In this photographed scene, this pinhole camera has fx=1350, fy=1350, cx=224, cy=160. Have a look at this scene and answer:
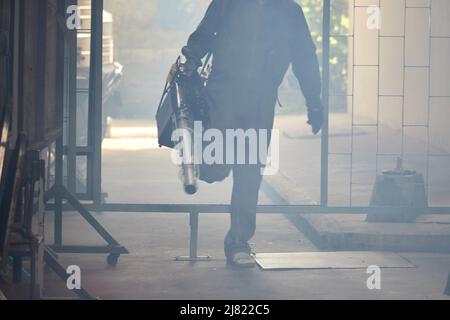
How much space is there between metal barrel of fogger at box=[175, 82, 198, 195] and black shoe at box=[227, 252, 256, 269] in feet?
3.47

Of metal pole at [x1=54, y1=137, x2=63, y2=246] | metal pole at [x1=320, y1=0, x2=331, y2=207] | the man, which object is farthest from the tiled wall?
metal pole at [x1=54, y1=137, x2=63, y2=246]

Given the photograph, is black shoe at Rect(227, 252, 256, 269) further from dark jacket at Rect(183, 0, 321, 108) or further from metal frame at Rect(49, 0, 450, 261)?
dark jacket at Rect(183, 0, 321, 108)

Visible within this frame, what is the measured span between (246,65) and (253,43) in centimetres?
16

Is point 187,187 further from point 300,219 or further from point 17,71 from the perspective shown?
point 300,219

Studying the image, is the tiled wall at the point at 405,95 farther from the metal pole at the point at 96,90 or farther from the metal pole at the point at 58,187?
the metal pole at the point at 58,187

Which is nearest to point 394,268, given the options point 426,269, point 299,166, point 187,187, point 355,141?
point 426,269

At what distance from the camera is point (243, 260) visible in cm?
915

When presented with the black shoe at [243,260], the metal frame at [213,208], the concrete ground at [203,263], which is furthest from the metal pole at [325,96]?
the black shoe at [243,260]

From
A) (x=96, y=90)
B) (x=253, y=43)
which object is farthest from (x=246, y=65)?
(x=96, y=90)

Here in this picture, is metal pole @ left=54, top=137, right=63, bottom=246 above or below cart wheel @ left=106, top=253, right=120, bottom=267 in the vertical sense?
above

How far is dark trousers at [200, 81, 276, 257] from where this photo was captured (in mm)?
9125

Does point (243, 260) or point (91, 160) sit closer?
point (243, 260)

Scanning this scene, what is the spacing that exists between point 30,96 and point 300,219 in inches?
151
